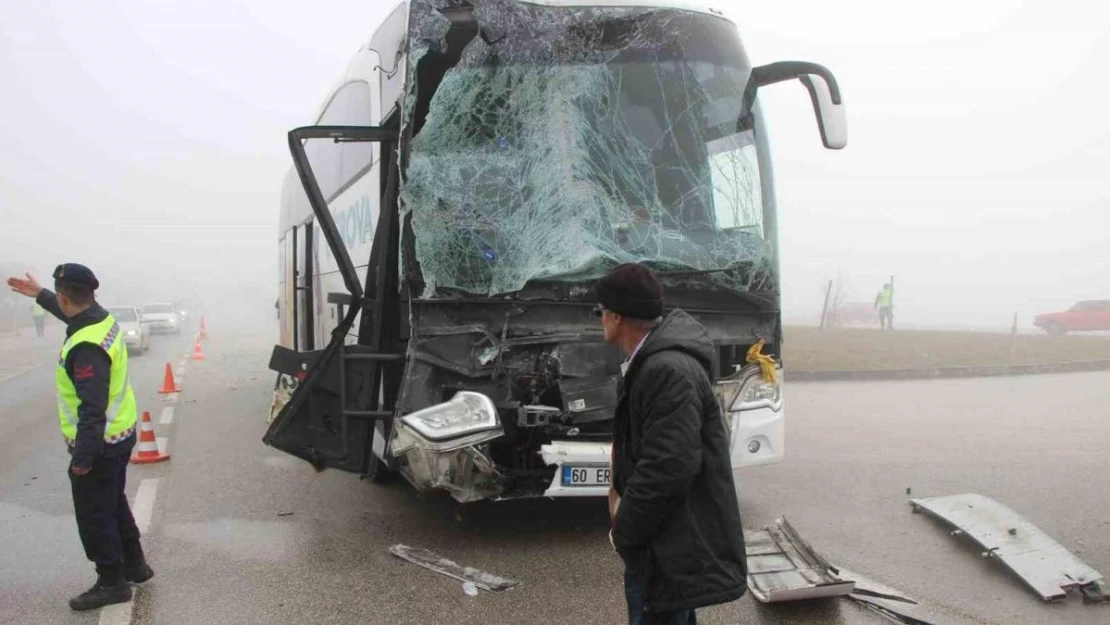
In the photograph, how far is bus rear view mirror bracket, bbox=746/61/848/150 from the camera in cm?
570

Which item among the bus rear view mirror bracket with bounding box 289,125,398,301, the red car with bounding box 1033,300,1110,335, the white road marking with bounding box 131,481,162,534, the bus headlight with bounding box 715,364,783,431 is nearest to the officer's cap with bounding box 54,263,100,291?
the bus rear view mirror bracket with bounding box 289,125,398,301

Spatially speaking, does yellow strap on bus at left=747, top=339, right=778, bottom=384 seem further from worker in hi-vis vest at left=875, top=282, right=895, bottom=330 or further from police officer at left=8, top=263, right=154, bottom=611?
worker in hi-vis vest at left=875, top=282, right=895, bottom=330

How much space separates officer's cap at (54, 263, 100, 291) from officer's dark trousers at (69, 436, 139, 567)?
0.84m

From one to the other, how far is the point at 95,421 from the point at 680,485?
3097 mm

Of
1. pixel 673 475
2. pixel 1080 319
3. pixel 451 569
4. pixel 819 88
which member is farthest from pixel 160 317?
pixel 1080 319

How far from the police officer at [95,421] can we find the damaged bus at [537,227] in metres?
1.04

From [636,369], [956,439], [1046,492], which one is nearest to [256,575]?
[636,369]

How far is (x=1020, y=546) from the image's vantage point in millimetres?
5055

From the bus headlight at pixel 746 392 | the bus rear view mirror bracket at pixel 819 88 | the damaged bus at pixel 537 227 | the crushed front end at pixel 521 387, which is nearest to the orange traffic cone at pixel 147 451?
the damaged bus at pixel 537 227

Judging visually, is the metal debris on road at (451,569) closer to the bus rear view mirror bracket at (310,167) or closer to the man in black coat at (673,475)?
A: the bus rear view mirror bracket at (310,167)

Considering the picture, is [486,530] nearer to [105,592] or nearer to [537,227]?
[537,227]

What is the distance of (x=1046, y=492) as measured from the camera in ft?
22.2

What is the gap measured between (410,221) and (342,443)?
1.43 m

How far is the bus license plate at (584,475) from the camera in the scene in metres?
4.82
